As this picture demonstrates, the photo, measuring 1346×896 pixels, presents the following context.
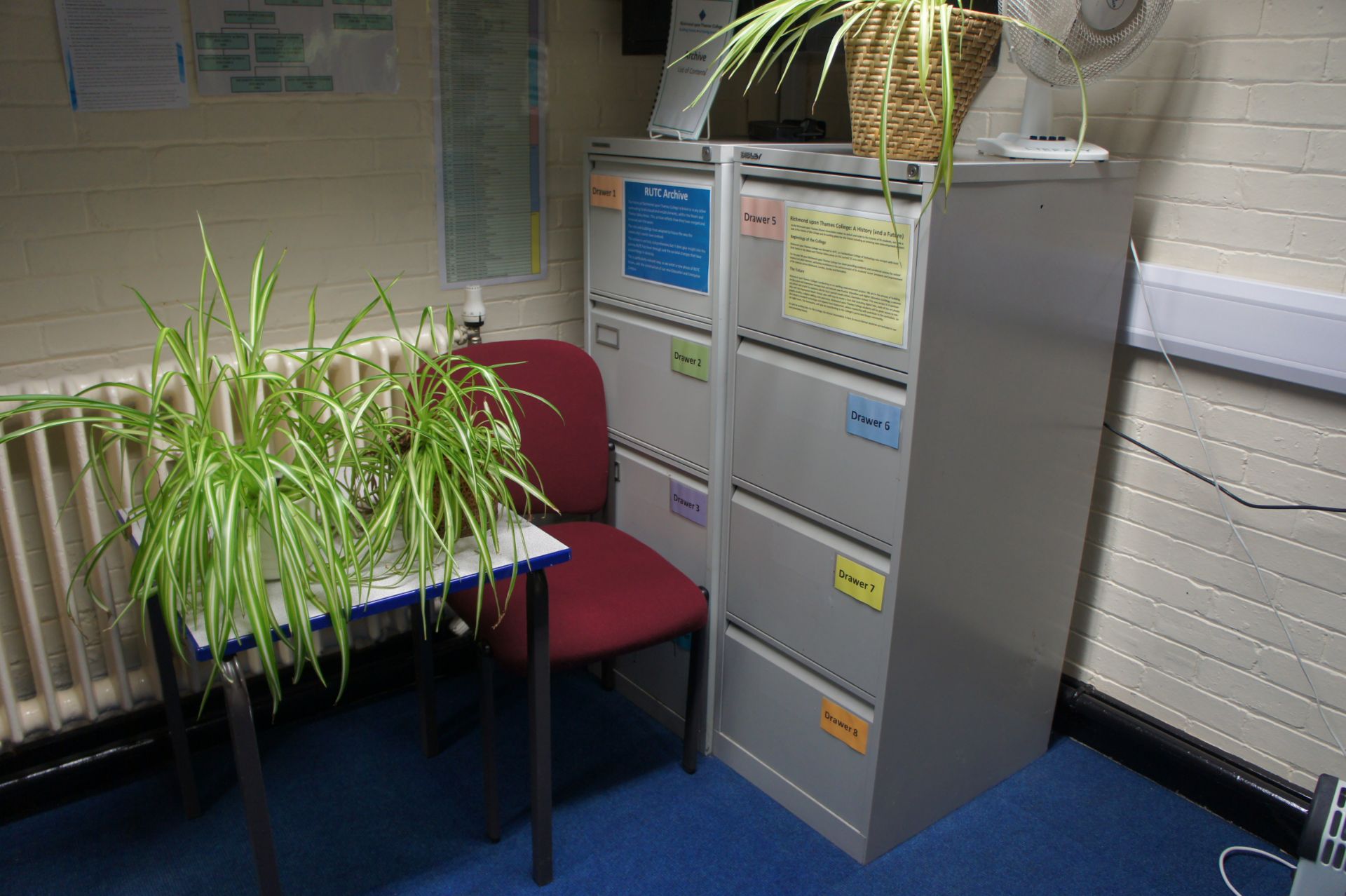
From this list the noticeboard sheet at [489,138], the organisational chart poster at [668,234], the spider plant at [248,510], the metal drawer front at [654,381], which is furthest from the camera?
the noticeboard sheet at [489,138]

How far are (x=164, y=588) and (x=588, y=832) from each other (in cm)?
109

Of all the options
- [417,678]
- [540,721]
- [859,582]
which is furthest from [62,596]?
[859,582]

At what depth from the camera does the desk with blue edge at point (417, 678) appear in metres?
1.61

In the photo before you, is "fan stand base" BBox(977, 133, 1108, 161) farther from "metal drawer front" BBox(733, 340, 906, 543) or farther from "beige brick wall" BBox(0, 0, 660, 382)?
"beige brick wall" BBox(0, 0, 660, 382)

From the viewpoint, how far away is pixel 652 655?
260 cm

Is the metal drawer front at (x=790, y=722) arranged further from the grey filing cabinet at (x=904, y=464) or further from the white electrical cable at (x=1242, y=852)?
the white electrical cable at (x=1242, y=852)

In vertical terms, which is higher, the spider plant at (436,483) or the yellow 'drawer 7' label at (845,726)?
the spider plant at (436,483)

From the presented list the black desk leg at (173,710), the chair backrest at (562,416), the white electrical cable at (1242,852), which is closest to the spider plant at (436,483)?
the chair backrest at (562,416)

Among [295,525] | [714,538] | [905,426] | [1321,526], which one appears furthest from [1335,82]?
[295,525]

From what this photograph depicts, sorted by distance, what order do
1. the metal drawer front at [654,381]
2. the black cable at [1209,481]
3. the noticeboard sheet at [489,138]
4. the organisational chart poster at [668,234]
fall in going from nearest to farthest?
the black cable at [1209,481], the organisational chart poster at [668,234], the metal drawer front at [654,381], the noticeboard sheet at [489,138]

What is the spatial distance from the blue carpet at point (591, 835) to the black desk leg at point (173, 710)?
0.06m

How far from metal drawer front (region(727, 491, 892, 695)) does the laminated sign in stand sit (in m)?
0.87

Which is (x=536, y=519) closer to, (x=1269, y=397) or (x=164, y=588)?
(x=164, y=588)

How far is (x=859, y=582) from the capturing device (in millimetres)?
2033
